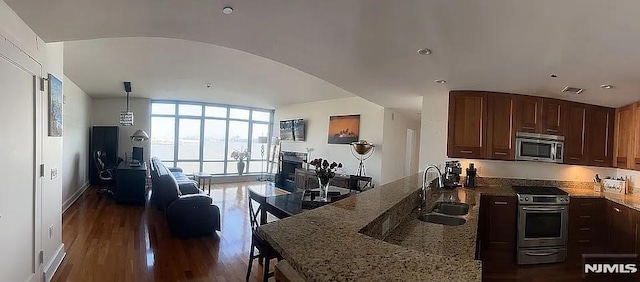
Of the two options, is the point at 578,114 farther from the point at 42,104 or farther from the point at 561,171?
the point at 42,104

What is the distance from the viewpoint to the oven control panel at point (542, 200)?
3.70 meters

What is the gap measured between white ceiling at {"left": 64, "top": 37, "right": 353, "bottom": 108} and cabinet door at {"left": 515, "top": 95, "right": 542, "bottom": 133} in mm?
3476

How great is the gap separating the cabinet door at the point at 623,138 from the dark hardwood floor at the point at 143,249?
191 inches

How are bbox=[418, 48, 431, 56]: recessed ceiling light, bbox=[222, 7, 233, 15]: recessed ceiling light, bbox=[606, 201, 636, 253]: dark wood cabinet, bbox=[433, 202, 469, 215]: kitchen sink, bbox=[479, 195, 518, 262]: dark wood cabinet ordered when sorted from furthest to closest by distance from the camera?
bbox=[479, 195, 518, 262]: dark wood cabinet → bbox=[606, 201, 636, 253]: dark wood cabinet → bbox=[433, 202, 469, 215]: kitchen sink → bbox=[418, 48, 431, 56]: recessed ceiling light → bbox=[222, 7, 233, 15]: recessed ceiling light

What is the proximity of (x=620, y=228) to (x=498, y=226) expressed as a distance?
4.35 ft

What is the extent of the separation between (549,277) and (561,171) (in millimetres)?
1862

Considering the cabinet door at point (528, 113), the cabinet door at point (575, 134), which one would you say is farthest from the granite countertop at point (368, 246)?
the cabinet door at point (575, 134)

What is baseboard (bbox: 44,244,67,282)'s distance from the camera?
2836mm

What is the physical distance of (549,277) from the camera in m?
3.40

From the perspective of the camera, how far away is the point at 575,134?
426 centimetres

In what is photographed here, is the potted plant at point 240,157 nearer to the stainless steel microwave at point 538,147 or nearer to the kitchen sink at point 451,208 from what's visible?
the stainless steel microwave at point 538,147

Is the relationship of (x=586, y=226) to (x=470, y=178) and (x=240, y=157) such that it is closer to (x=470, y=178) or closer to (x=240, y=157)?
(x=470, y=178)

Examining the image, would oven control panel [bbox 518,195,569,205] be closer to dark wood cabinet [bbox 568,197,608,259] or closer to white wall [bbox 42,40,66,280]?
Result: dark wood cabinet [bbox 568,197,608,259]

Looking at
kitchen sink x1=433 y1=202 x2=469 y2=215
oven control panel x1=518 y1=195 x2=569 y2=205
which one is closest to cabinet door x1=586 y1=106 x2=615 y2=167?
oven control panel x1=518 y1=195 x2=569 y2=205
